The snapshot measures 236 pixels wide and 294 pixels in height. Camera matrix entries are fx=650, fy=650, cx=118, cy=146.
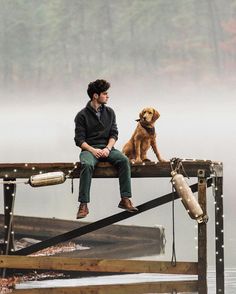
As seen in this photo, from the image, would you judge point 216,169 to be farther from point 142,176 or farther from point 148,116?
point 148,116

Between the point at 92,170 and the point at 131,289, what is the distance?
1.29 metres

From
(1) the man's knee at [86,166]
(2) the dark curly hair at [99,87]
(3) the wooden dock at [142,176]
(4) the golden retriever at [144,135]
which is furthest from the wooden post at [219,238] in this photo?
(2) the dark curly hair at [99,87]

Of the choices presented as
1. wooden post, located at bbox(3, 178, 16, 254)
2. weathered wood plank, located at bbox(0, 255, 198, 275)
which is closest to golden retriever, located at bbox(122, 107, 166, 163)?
weathered wood plank, located at bbox(0, 255, 198, 275)

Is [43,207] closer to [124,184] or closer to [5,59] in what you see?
[5,59]

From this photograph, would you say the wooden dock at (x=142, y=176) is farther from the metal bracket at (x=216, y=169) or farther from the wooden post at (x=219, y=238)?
the wooden post at (x=219, y=238)

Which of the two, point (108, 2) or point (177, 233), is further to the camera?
point (108, 2)

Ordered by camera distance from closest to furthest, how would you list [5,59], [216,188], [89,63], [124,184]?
1. [124,184]
2. [216,188]
3. [89,63]
4. [5,59]

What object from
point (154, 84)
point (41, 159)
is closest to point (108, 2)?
point (154, 84)

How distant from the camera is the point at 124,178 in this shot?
647 cm

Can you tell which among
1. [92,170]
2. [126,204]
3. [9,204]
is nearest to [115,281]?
[9,204]

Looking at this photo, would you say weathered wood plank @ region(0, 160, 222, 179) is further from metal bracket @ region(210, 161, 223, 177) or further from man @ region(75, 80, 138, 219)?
man @ region(75, 80, 138, 219)

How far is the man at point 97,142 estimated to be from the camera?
6.43 metres

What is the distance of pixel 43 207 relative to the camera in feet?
51.0

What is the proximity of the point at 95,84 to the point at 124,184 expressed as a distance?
1060mm
